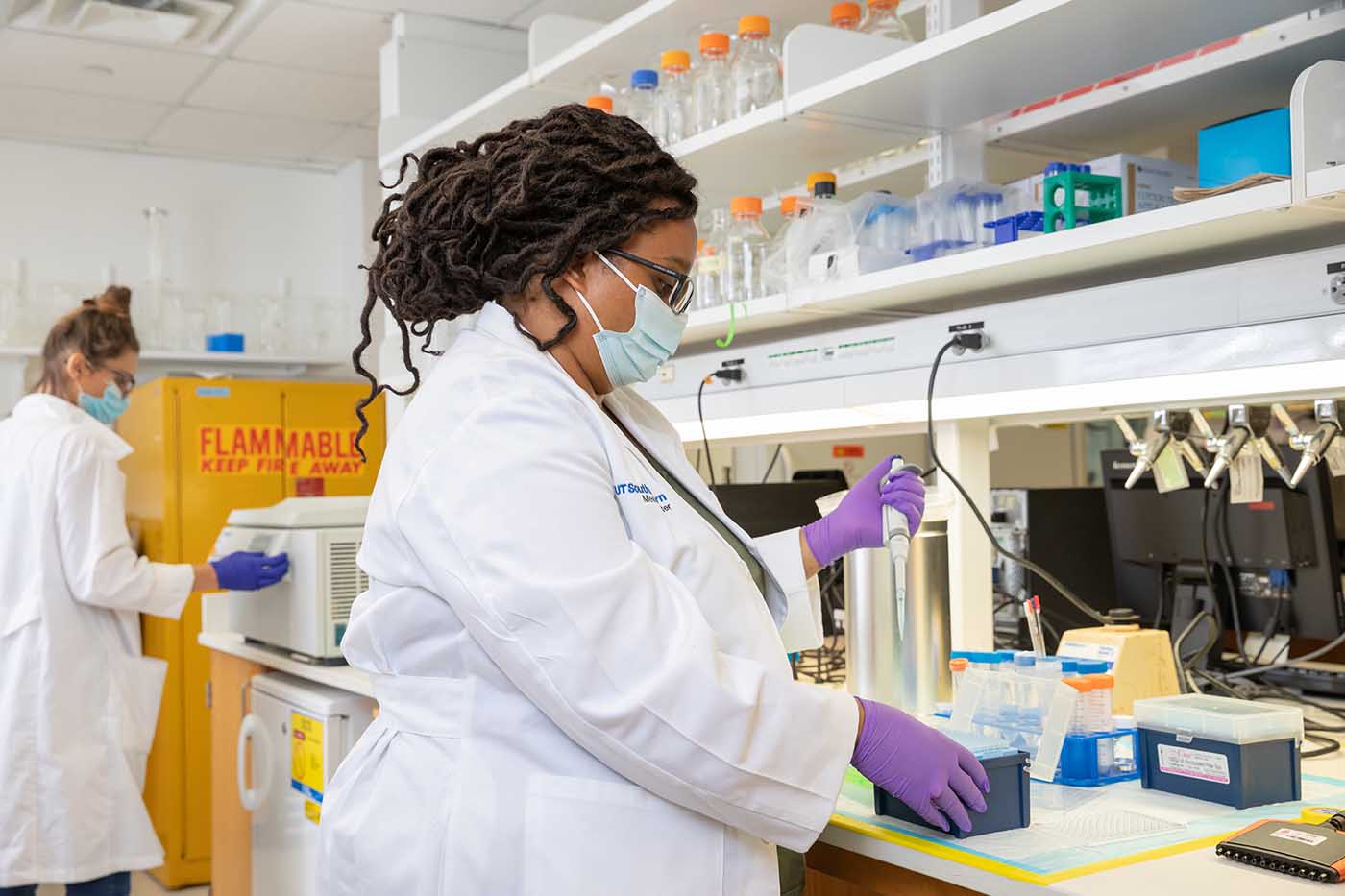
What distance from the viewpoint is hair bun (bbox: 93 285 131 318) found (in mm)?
2924

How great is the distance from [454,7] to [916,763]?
2.85m

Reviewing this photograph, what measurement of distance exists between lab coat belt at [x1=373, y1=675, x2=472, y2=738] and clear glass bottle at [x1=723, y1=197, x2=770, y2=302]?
1089 mm

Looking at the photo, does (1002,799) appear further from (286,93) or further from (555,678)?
(286,93)

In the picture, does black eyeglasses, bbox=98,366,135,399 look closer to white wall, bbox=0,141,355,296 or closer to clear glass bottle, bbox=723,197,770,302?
clear glass bottle, bbox=723,197,770,302

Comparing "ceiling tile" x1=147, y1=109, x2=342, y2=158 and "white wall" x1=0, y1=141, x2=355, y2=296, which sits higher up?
"ceiling tile" x1=147, y1=109, x2=342, y2=158

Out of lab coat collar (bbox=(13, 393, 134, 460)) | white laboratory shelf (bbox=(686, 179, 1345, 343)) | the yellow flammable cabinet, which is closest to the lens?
white laboratory shelf (bbox=(686, 179, 1345, 343))

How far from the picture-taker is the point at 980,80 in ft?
6.09

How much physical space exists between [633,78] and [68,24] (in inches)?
80.3

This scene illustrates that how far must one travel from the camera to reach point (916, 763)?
4.13 feet

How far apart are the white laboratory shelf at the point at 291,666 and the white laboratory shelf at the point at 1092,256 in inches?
42.6

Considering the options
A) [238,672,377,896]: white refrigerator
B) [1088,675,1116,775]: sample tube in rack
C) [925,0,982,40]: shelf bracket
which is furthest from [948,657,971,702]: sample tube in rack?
[238,672,377,896]: white refrigerator

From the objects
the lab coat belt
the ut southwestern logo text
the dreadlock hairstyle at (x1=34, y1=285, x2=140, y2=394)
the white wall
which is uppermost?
the white wall

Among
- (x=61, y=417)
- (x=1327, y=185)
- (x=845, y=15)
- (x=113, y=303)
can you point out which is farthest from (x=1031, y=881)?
(x=113, y=303)

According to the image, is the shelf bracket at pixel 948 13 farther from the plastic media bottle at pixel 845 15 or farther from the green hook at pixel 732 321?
the green hook at pixel 732 321
